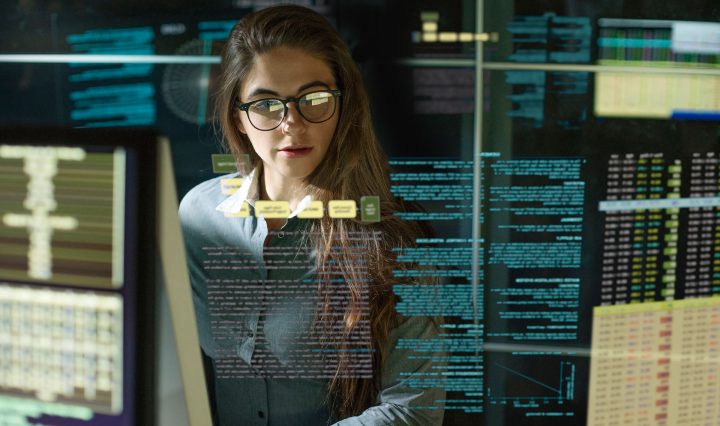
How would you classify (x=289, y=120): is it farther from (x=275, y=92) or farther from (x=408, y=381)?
(x=408, y=381)

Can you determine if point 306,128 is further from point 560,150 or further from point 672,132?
point 672,132

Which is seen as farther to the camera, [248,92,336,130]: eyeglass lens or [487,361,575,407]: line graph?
[487,361,575,407]: line graph

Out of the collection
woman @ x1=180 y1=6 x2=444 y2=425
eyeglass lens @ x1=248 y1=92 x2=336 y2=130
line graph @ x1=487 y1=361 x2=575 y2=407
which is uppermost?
eyeglass lens @ x1=248 y1=92 x2=336 y2=130

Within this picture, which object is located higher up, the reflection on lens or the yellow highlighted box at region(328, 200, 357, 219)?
the reflection on lens

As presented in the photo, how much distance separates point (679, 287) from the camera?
1.40m

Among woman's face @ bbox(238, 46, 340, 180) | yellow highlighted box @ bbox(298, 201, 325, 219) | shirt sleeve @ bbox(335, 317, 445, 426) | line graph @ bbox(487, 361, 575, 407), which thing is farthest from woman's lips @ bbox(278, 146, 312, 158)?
line graph @ bbox(487, 361, 575, 407)

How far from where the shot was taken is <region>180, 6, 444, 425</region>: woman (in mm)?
1293

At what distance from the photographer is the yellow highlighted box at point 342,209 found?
1320 mm

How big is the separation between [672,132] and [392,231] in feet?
2.10

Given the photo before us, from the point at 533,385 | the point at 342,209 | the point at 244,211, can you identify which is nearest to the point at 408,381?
the point at 533,385

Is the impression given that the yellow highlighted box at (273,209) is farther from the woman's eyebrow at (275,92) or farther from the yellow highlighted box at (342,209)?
the woman's eyebrow at (275,92)

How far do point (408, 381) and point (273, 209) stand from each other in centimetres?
47

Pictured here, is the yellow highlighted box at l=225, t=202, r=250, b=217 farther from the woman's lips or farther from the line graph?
the line graph

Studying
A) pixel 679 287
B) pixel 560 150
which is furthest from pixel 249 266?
pixel 679 287
